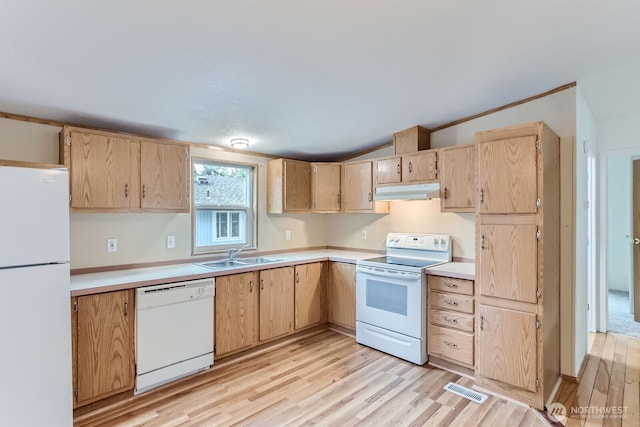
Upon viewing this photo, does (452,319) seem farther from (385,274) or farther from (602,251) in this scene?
(602,251)

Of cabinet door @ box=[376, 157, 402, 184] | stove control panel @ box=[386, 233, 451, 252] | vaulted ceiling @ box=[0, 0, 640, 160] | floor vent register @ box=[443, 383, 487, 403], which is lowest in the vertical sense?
floor vent register @ box=[443, 383, 487, 403]

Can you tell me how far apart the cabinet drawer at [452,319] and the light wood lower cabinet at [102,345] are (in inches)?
98.8

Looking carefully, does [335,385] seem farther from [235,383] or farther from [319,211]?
[319,211]

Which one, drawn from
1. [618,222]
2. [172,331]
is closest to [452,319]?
[172,331]

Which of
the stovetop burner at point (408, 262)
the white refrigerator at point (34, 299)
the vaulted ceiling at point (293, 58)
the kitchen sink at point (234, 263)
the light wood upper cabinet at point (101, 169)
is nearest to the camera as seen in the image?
the vaulted ceiling at point (293, 58)

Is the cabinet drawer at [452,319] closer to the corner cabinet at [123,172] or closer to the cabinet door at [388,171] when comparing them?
the cabinet door at [388,171]

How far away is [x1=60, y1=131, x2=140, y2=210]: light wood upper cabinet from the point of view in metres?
2.42

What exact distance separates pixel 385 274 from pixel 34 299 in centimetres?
266

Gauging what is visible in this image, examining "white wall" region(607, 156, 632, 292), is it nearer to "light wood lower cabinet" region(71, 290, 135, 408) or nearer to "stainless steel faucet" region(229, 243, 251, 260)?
"stainless steel faucet" region(229, 243, 251, 260)

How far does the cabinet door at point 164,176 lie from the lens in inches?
110

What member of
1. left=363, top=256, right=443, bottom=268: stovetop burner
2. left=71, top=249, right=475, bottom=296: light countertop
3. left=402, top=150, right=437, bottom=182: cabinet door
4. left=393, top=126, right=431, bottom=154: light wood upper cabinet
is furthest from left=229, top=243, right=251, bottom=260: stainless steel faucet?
left=393, top=126, right=431, bottom=154: light wood upper cabinet

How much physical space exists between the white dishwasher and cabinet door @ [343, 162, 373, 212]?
6.34 feet

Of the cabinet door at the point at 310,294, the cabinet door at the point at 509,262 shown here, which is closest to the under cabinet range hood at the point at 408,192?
the cabinet door at the point at 509,262

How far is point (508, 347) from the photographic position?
7.93 feet
